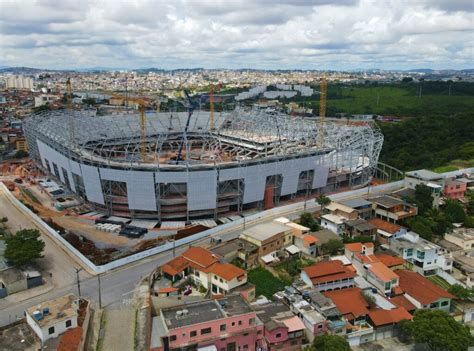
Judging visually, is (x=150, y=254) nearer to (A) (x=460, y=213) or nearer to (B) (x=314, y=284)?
(B) (x=314, y=284)

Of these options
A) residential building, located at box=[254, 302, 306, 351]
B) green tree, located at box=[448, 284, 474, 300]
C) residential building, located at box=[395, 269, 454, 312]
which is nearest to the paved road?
residential building, located at box=[254, 302, 306, 351]

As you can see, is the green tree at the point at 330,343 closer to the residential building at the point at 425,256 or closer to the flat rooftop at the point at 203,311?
the flat rooftop at the point at 203,311

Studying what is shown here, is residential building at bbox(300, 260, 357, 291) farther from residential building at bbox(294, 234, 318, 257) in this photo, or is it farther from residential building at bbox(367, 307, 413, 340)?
residential building at bbox(294, 234, 318, 257)

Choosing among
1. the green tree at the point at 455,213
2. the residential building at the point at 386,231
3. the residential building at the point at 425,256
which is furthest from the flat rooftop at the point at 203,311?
the green tree at the point at 455,213

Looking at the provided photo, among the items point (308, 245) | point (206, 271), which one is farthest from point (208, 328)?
point (308, 245)

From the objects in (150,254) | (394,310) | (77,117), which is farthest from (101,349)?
(77,117)

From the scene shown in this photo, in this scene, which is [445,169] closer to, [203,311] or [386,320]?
[386,320]

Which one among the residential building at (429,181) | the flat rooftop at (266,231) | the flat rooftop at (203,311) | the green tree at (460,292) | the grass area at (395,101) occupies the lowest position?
the green tree at (460,292)
